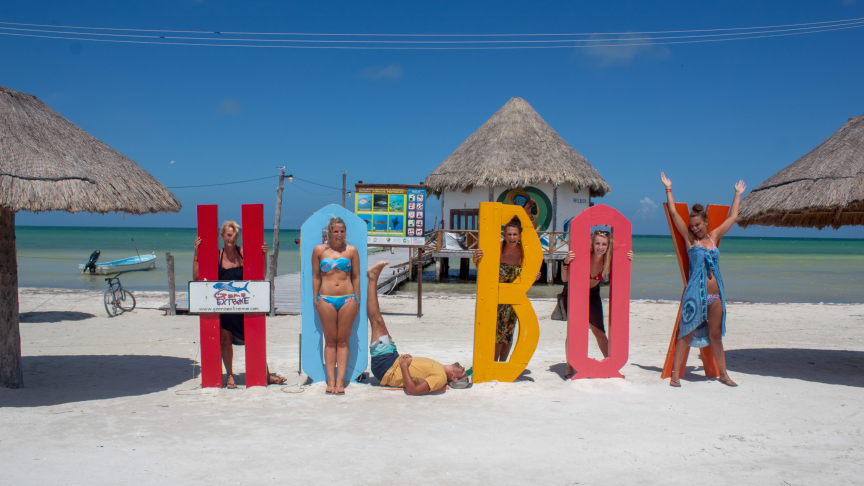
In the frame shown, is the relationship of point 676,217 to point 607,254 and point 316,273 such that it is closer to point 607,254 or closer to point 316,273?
point 607,254

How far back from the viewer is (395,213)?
10.8 meters

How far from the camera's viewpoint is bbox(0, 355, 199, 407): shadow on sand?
4652 millimetres

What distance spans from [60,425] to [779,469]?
16.2 feet

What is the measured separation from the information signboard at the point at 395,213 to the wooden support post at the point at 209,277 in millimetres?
5764

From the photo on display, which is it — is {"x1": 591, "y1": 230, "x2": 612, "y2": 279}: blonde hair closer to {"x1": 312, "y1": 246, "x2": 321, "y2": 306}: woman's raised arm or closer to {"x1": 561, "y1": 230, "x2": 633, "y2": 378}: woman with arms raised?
{"x1": 561, "y1": 230, "x2": 633, "y2": 378}: woman with arms raised

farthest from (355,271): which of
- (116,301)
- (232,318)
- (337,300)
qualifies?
(116,301)

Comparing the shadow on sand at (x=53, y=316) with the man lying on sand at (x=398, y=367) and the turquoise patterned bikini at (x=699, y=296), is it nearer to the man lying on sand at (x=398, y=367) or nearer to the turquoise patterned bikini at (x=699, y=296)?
the man lying on sand at (x=398, y=367)

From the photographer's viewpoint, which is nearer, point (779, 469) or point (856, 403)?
point (779, 469)

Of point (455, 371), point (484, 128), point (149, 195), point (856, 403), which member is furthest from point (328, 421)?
point (484, 128)

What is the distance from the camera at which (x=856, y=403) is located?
4469mm

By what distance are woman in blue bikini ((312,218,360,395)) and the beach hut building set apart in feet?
41.8

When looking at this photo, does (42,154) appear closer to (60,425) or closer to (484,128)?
(60,425)

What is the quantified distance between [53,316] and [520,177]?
14.0 m

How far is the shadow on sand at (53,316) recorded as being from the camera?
953cm
